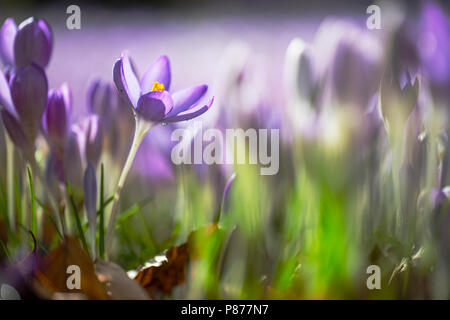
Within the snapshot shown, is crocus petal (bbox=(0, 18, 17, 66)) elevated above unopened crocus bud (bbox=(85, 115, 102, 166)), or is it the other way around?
crocus petal (bbox=(0, 18, 17, 66))

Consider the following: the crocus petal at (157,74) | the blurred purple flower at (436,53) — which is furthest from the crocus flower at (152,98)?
the blurred purple flower at (436,53)

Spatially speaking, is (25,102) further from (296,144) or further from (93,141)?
(296,144)

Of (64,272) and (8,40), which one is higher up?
(8,40)

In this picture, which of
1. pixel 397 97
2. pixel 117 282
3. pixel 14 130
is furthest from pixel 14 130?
pixel 397 97

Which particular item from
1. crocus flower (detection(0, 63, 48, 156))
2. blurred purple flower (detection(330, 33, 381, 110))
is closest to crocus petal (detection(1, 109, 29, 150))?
crocus flower (detection(0, 63, 48, 156))

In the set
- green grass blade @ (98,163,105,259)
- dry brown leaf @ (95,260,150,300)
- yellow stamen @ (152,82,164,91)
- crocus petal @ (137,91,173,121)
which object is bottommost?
dry brown leaf @ (95,260,150,300)

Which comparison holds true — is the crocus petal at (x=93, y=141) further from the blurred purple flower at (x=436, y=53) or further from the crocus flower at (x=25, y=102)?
the blurred purple flower at (x=436, y=53)

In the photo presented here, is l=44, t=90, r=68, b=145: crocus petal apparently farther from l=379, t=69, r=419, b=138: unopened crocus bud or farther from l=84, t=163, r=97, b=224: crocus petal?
l=379, t=69, r=419, b=138: unopened crocus bud

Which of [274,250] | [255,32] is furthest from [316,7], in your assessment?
[274,250]
